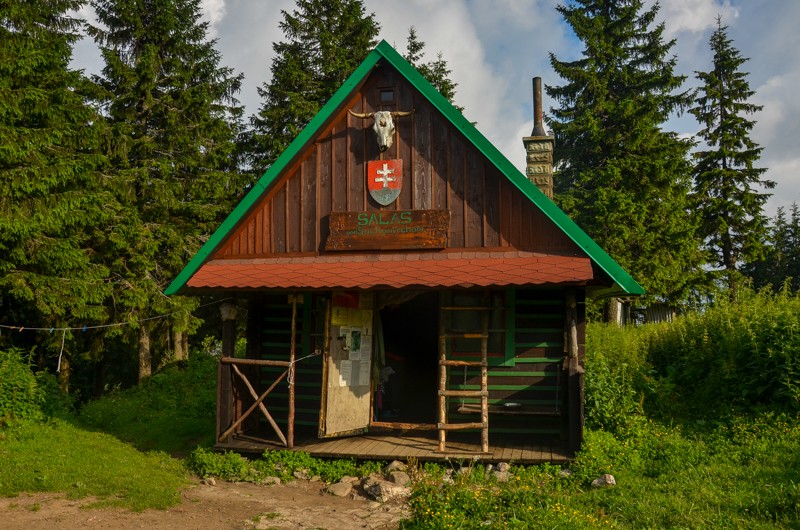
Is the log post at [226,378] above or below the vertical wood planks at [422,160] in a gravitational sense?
below

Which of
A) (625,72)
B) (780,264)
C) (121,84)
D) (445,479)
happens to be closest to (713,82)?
(625,72)

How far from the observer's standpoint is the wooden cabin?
32.0ft

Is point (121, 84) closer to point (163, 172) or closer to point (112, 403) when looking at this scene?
point (163, 172)

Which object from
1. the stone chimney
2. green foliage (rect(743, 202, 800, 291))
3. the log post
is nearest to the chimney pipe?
the stone chimney

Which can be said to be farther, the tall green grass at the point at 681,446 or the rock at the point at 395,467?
the rock at the point at 395,467

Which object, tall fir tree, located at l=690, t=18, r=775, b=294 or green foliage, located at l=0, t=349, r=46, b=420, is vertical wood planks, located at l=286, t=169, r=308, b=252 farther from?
tall fir tree, located at l=690, t=18, r=775, b=294

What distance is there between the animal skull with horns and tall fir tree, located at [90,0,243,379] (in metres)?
11.0

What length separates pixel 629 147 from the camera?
2412cm

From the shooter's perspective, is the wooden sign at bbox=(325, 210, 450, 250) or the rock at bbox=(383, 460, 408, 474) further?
the wooden sign at bbox=(325, 210, 450, 250)

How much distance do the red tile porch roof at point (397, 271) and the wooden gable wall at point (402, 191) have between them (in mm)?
249

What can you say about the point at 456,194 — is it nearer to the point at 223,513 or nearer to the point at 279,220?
the point at 279,220

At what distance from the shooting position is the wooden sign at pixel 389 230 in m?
10.4

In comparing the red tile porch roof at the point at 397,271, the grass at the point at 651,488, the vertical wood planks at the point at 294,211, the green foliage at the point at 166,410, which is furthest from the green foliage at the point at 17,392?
the grass at the point at 651,488

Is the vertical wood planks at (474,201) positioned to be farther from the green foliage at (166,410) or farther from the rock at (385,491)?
the green foliage at (166,410)
